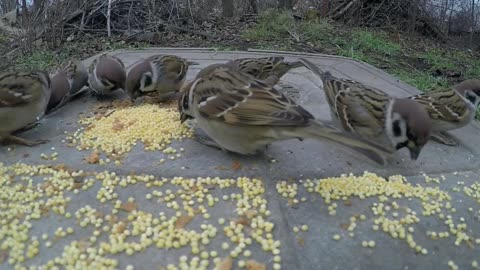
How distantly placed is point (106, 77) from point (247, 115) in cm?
181

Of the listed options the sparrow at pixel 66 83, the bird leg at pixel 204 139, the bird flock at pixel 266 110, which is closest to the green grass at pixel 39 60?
the sparrow at pixel 66 83

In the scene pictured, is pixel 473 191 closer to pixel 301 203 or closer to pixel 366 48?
pixel 301 203

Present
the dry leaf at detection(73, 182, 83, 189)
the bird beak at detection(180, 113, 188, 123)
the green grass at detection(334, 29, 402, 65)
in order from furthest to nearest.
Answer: the green grass at detection(334, 29, 402, 65)
the bird beak at detection(180, 113, 188, 123)
the dry leaf at detection(73, 182, 83, 189)

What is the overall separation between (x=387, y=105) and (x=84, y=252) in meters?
1.95

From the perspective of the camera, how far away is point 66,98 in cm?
379

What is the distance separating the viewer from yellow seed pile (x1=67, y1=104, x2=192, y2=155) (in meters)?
2.95

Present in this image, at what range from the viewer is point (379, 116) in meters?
2.81

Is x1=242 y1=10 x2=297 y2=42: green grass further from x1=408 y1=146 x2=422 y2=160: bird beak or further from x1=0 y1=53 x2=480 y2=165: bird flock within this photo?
x1=408 y1=146 x2=422 y2=160: bird beak

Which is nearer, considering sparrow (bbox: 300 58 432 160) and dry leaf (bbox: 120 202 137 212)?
dry leaf (bbox: 120 202 137 212)

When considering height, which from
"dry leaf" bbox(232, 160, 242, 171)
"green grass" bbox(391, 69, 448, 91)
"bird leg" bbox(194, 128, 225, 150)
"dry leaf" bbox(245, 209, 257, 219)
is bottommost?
"dry leaf" bbox(245, 209, 257, 219)

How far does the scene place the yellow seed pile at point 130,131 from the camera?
2951 millimetres

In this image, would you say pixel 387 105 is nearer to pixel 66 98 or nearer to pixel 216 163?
pixel 216 163

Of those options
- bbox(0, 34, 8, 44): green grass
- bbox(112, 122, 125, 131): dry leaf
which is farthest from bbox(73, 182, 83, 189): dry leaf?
bbox(0, 34, 8, 44): green grass

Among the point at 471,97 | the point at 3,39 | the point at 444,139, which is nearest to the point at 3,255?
the point at 444,139
